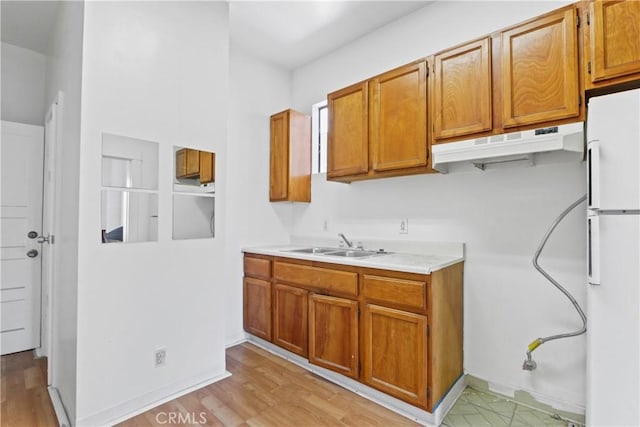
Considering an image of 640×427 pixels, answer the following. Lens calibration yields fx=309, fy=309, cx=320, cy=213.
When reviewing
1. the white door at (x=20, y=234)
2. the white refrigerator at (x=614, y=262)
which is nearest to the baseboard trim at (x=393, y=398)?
the white refrigerator at (x=614, y=262)

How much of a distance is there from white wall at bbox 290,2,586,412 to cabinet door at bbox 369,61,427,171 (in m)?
0.34

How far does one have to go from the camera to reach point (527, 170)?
80.7 inches

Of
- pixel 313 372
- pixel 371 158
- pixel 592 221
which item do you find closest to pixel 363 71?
pixel 371 158

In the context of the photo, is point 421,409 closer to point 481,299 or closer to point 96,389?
point 481,299

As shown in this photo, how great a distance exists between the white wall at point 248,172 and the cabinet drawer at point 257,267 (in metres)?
0.09

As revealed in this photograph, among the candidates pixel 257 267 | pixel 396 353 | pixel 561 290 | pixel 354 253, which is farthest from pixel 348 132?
pixel 561 290

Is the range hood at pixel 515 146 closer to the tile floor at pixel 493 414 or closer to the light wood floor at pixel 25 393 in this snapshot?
the tile floor at pixel 493 414

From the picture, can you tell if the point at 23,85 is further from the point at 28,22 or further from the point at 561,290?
the point at 561,290

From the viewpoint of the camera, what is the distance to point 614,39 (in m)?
1.54

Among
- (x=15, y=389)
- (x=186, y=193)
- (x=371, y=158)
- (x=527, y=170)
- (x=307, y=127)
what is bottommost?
(x=15, y=389)

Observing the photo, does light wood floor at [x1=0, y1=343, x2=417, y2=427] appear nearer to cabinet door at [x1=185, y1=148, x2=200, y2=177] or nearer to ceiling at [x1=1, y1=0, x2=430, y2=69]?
cabinet door at [x1=185, y1=148, x2=200, y2=177]

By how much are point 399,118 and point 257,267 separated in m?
1.84

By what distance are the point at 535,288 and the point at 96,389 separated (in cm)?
278

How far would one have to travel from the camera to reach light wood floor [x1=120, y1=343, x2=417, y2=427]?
1.88 meters
